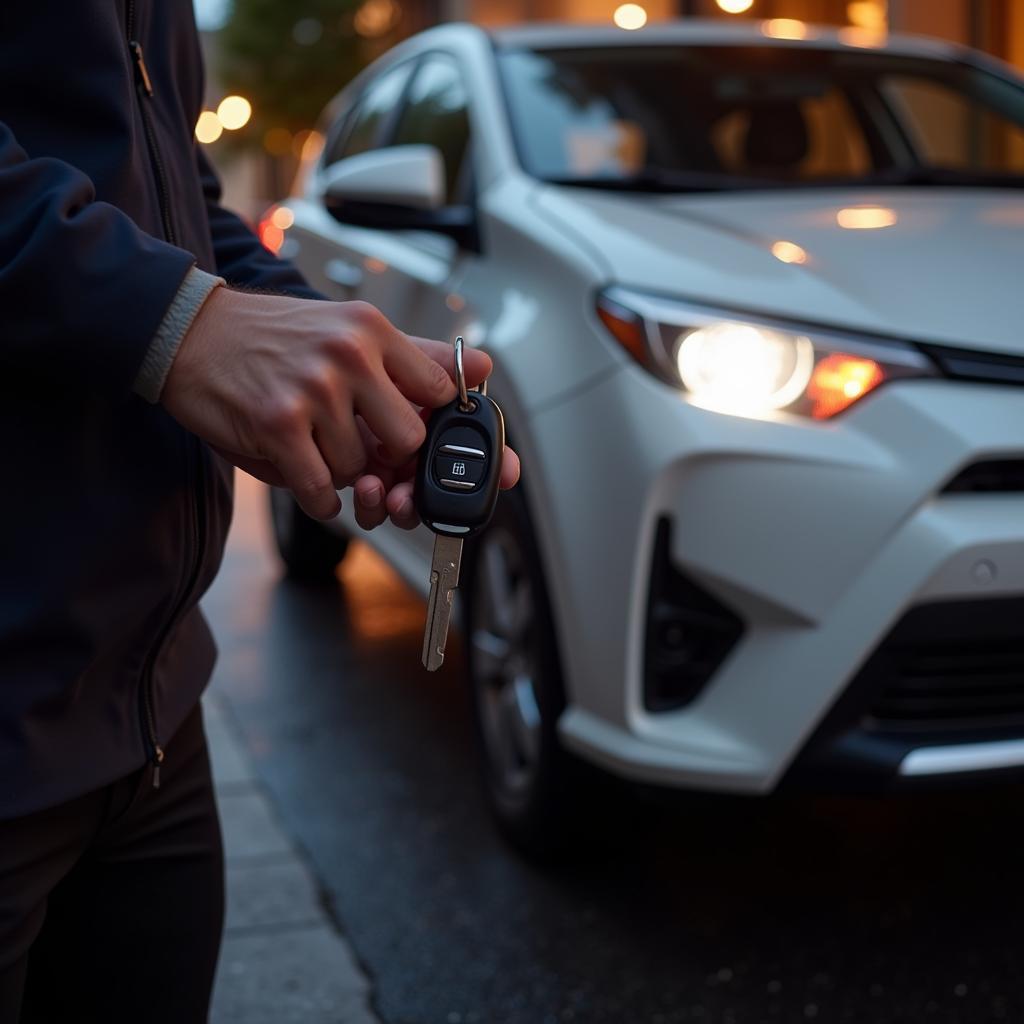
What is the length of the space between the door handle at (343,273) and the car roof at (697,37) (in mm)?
716

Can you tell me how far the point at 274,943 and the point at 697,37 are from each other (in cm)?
259

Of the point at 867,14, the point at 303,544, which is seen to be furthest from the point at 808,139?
the point at 867,14

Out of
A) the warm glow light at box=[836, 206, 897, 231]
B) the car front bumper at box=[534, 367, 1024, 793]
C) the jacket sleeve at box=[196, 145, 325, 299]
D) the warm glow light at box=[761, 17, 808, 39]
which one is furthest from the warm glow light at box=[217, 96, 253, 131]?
the jacket sleeve at box=[196, 145, 325, 299]

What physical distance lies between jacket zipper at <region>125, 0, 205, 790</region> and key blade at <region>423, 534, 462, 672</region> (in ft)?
0.61

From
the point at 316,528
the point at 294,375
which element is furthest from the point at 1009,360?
the point at 316,528

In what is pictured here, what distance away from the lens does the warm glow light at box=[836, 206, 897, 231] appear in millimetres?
3004

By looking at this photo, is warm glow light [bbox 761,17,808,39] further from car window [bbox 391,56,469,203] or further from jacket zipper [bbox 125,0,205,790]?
jacket zipper [bbox 125,0,205,790]

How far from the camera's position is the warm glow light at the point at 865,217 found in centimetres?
300

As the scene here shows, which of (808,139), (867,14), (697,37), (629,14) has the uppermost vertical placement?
(697,37)

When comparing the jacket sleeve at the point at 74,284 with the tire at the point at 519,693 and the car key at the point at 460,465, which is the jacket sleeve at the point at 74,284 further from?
the tire at the point at 519,693

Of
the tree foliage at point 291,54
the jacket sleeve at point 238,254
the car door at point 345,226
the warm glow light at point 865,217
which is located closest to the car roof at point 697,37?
the car door at point 345,226

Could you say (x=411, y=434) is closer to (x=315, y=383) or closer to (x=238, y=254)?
(x=315, y=383)

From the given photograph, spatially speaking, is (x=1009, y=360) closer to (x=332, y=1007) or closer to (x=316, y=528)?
(x=332, y=1007)

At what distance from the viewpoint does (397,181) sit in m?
3.43
